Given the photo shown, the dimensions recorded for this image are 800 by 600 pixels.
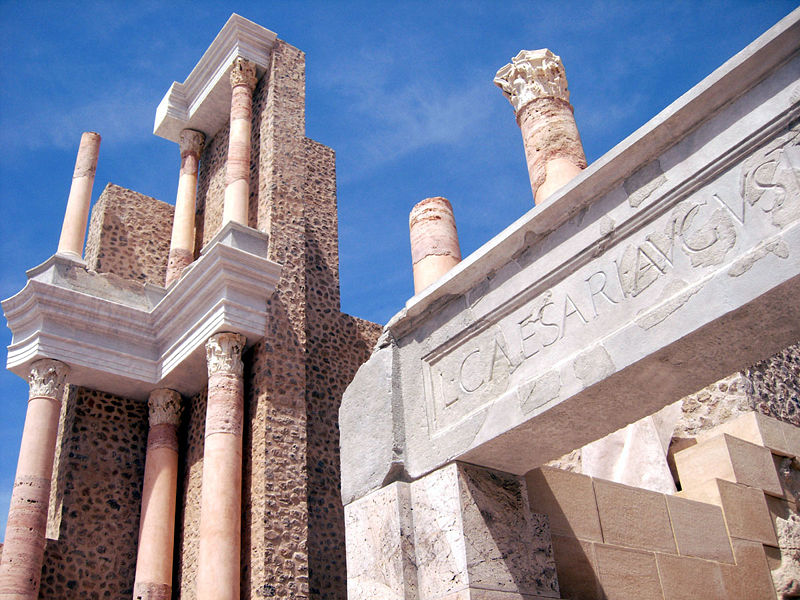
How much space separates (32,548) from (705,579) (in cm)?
659

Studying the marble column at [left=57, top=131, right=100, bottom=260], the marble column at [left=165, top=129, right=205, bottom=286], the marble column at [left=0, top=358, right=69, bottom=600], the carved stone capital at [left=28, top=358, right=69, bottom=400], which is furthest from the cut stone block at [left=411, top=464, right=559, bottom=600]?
the marble column at [left=165, top=129, right=205, bottom=286]

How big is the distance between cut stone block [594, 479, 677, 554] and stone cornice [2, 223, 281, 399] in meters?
5.15

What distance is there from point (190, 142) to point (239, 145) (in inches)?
95.8

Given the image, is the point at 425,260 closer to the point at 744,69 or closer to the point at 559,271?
the point at 559,271

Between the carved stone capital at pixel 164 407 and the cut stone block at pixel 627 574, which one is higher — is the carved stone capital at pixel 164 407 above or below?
above

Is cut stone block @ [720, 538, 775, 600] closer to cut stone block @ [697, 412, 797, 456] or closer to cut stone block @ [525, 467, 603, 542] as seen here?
cut stone block @ [697, 412, 797, 456]

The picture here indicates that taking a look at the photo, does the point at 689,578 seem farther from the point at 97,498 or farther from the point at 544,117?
the point at 97,498

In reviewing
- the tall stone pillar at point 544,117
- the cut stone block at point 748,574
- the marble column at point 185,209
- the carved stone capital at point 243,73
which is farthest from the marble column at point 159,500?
the tall stone pillar at point 544,117

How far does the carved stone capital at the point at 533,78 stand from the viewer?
197 inches

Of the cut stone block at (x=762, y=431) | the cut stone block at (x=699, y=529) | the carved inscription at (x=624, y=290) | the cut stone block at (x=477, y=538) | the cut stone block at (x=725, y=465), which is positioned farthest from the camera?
the cut stone block at (x=762, y=431)

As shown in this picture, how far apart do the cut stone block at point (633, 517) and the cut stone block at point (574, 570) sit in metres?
0.32

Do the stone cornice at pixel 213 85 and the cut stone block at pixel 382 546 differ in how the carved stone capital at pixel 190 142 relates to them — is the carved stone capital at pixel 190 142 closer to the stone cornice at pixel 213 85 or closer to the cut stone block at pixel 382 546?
the stone cornice at pixel 213 85

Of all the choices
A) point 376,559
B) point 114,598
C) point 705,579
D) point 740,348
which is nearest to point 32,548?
point 114,598

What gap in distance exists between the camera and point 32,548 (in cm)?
795
